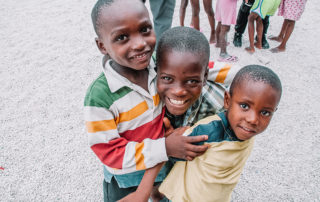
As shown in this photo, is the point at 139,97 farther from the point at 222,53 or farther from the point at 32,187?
the point at 222,53

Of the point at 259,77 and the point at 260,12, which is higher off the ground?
the point at 259,77

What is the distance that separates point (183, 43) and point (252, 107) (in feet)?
1.47

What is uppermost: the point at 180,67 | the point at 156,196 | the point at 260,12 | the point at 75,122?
the point at 180,67

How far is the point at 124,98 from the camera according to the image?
3.34 feet

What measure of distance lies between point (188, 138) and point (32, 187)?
1.73 metres

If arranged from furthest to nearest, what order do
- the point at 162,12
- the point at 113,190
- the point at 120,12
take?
1. the point at 162,12
2. the point at 113,190
3. the point at 120,12

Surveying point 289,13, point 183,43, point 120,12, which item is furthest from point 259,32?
point 120,12

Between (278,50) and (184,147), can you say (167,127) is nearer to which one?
(184,147)

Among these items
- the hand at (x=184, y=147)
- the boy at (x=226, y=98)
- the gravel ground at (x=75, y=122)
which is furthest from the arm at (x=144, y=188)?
the gravel ground at (x=75, y=122)

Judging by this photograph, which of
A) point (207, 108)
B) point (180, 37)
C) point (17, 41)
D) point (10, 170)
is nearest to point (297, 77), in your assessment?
point (207, 108)

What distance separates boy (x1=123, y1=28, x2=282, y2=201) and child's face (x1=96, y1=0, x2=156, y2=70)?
0.12 m

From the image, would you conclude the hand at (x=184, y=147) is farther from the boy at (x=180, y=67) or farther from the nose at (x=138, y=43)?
the nose at (x=138, y=43)

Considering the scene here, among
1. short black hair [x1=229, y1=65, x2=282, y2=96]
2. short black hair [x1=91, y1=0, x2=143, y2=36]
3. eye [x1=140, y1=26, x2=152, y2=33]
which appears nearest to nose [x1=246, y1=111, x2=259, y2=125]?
short black hair [x1=229, y1=65, x2=282, y2=96]

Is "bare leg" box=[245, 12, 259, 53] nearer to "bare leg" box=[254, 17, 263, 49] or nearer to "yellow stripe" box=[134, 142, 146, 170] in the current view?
"bare leg" box=[254, 17, 263, 49]
